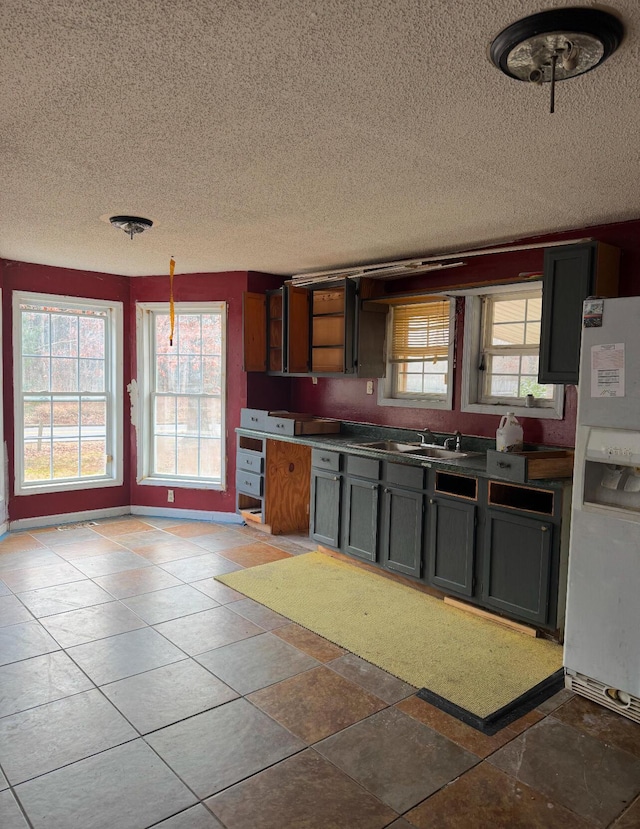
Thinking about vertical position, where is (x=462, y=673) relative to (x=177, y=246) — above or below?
below

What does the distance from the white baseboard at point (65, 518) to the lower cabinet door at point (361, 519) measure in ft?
8.84

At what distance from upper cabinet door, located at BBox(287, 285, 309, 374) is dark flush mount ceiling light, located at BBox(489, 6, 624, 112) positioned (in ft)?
11.7

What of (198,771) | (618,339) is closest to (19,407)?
(198,771)

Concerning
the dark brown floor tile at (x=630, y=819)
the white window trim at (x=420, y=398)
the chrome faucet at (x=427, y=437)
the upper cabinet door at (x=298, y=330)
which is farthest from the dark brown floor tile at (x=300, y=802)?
the upper cabinet door at (x=298, y=330)

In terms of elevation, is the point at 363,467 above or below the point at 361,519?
above

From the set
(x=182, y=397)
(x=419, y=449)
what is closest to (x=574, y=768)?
(x=419, y=449)

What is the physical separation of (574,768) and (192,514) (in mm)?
4373

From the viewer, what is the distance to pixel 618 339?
8.63ft

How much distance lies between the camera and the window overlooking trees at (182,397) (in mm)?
5941

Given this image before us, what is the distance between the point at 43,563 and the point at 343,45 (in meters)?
4.18

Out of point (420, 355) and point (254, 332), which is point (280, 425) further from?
point (420, 355)

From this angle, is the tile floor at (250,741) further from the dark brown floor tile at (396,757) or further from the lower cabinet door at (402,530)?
the lower cabinet door at (402,530)

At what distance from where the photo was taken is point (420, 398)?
4.98m

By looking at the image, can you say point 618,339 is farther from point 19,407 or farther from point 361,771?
point 19,407
